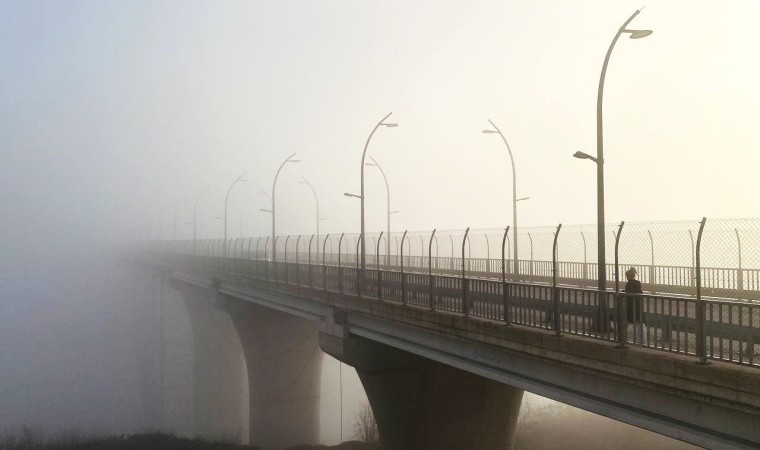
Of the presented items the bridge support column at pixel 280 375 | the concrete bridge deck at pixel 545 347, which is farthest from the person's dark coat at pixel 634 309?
the bridge support column at pixel 280 375

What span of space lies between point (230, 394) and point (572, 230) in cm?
4548

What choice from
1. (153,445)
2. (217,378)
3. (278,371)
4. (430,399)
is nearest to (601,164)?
(430,399)

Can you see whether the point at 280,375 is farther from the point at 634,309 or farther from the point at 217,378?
the point at 634,309

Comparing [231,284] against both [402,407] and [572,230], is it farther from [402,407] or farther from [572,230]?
[572,230]

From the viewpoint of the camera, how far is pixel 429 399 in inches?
1000

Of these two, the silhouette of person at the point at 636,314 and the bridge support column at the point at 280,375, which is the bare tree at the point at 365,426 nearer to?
the bridge support column at the point at 280,375

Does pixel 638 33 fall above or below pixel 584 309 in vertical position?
above

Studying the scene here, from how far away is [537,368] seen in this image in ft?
48.0

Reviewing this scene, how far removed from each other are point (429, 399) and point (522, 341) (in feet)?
36.7

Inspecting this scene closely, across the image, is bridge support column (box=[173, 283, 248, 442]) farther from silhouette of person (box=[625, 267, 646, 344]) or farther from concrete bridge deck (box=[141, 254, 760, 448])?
silhouette of person (box=[625, 267, 646, 344])

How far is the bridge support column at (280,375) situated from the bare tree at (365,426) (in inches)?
156

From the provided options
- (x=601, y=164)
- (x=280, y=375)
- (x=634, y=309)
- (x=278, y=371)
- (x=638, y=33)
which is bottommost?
(x=280, y=375)

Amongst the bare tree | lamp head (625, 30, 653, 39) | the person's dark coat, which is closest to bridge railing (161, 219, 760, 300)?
the person's dark coat

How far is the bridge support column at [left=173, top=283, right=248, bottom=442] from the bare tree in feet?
29.8
